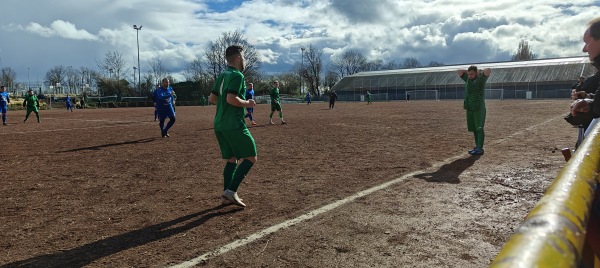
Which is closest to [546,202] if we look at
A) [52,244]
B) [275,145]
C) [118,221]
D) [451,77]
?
[52,244]

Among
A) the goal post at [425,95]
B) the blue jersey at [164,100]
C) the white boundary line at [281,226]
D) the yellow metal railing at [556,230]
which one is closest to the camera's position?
the yellow metal railing at [556,230]

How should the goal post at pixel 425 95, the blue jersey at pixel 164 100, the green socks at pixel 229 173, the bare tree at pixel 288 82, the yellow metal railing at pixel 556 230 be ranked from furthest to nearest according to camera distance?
the bare tree at pixel 288 82 → the goal post at pixel 425 95 → the blue jersey at pixel 164 100 → the green socks at pixel 229 173 → the yellow metal railing at pixel 556 230

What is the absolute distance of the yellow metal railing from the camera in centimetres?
80

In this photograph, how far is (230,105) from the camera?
4.75m

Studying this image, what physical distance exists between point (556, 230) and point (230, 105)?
4134 mm

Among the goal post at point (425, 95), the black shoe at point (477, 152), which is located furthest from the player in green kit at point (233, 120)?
the goal post at point (425, 95)

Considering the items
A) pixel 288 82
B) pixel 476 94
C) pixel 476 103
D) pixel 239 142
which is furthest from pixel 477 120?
pixel 288 82

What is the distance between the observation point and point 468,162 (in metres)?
7.43

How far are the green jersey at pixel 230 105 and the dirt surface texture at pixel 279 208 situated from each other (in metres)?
1.01

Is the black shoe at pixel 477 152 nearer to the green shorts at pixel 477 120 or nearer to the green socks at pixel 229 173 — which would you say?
the green shorts at pixel 477 120

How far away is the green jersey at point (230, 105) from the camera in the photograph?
183 inches

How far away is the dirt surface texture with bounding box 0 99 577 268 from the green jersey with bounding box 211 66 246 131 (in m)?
1.01

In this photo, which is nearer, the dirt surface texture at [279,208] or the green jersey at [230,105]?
the dirt surface texture at [279,208]

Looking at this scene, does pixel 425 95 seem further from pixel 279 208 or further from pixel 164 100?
pixel 279 208
